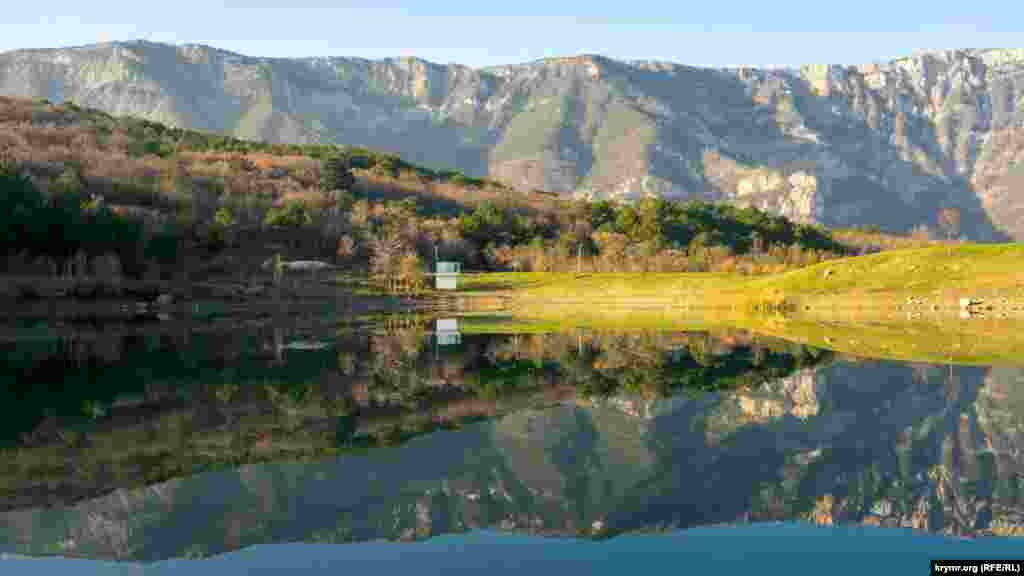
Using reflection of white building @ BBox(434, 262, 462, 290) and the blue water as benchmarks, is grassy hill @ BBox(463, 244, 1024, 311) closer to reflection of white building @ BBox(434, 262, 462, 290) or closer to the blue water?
reflection of white building @ BBox(434, 262, 462, 290)

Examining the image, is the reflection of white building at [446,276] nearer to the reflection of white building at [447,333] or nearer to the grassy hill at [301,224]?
the grassy hill at [301,224]

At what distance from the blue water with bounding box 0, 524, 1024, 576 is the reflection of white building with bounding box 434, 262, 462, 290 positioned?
8118cm

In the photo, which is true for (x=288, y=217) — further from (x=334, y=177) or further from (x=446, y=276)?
(x=334, y=177)

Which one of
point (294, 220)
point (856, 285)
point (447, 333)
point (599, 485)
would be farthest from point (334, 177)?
point (599, 485)

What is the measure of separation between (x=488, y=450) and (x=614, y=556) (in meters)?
6.45

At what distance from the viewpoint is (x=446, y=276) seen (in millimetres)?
96375

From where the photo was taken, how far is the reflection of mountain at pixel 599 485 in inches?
491

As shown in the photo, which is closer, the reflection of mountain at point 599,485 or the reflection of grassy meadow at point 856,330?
the reflection of mountain at point 599,485

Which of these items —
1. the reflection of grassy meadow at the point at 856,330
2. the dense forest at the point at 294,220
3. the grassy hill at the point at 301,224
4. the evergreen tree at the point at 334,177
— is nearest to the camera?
the reflection of grassy meadow at the point at 856,330

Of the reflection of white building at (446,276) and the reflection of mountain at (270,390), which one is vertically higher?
the reflection of mountain at (270,390)

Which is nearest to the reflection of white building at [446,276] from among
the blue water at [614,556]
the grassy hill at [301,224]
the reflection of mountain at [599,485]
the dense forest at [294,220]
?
the dense forest at [294,220]

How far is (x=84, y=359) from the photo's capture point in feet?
111

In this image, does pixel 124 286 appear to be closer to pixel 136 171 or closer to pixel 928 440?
pixel 136 171

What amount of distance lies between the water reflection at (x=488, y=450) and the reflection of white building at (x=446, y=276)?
61668 millimetres
